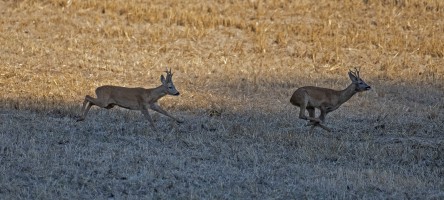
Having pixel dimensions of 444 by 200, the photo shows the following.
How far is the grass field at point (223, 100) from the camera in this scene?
34.4ft

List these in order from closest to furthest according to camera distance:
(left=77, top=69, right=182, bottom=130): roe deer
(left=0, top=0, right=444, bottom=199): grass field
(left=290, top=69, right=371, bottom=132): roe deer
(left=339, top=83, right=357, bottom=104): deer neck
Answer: (left=0, top=0, right=444, bottom=199): grass field
(left=77, top=69, right=182, bottom=130): roe deer
(left=290, top=69, right=371, bottom=132): roe deer
(left=339, top=83, right=357, bottom=104): deer neck

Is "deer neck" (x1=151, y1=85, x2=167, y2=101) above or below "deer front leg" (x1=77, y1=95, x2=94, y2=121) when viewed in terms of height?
above

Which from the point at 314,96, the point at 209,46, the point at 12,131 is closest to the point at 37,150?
the point at 12,131

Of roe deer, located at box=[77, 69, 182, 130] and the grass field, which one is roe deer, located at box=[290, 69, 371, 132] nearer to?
the grass field

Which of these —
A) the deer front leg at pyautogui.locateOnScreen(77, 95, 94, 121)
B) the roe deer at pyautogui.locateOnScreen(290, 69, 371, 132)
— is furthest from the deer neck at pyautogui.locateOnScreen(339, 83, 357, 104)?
the deer front leg at pyautogui.locateOnScreen(77, 95, 94, 121)

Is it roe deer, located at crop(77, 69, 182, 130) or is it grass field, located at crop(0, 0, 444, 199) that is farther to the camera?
roe deer, located at crop(77, 69, 182, 130)

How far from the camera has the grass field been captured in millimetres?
10500

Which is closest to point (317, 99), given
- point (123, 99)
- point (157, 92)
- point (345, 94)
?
point (345, 94)

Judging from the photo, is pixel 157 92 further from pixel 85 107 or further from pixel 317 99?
pixel 317 99

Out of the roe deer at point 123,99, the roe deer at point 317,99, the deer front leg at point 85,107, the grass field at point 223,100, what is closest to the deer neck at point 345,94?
the roe deer at point 317,99

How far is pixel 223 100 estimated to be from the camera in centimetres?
1844

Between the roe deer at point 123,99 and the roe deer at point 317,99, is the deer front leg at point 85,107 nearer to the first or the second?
the roe deer at point 123,99

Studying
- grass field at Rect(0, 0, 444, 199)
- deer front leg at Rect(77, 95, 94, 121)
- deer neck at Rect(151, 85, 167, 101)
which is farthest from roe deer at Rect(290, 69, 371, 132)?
deer front leg at Rect(77, 95, 94, 121)

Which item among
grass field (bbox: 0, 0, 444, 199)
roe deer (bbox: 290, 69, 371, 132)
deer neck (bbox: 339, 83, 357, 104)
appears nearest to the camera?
grass field (bbox: 0, 0, 444, 199)
